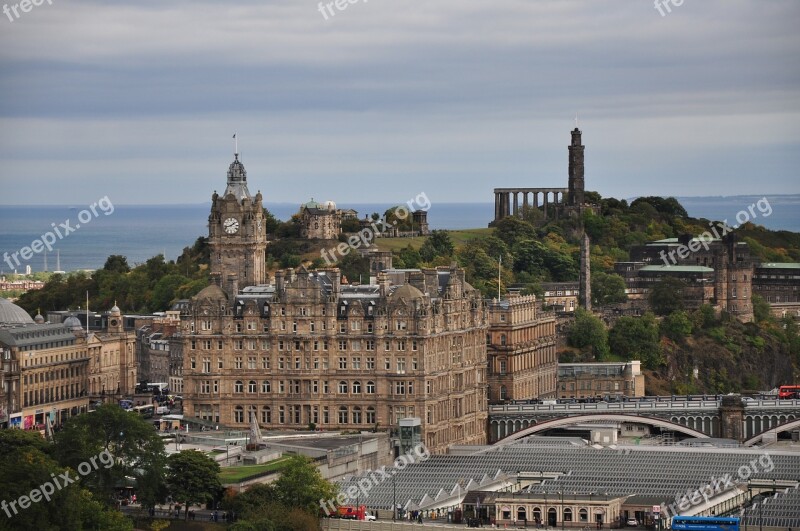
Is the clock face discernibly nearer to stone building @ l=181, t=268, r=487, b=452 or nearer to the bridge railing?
stone building @ l=181, t=268, r=487, b=452

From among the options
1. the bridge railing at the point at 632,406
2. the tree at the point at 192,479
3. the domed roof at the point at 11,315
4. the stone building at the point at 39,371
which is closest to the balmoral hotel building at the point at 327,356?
the bridge railing at the point at 632,406

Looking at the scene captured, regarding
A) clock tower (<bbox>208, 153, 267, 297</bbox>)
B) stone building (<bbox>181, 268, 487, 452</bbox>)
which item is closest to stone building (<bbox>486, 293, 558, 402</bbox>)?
stone building (<bbox>181, 268, 487, 452</bbox>)

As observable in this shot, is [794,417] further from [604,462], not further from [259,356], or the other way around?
[259,356]

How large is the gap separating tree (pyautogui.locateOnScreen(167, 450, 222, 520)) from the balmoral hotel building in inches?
1032

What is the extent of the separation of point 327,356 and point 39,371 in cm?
2130

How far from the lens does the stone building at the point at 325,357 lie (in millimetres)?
169375

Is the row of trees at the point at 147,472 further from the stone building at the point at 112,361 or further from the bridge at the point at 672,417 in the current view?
the stone building at the point at 112,361

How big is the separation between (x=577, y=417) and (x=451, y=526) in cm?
3969

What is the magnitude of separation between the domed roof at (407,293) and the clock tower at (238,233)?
1983 cm

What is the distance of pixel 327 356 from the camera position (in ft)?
561

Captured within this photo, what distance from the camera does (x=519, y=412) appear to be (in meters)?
181

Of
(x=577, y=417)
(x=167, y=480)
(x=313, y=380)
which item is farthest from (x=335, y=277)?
(x=167, y=480)

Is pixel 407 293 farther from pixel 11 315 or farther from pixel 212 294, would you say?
pixel 11 315

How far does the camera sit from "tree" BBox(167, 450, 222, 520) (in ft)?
469
